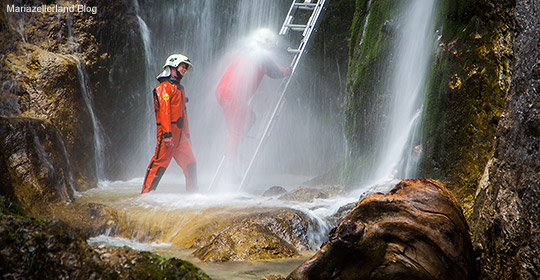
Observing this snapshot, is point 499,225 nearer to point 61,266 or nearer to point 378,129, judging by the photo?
point 61,266

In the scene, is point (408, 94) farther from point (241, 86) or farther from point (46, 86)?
point (46, 86)

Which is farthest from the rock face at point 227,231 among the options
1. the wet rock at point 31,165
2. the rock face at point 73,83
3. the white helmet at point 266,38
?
the white helmet at point 266,38

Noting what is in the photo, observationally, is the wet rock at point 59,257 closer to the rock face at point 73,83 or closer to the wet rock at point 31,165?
the wet rock at point 31,165

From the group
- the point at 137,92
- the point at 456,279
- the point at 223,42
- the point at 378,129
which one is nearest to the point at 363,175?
the point at 378,129

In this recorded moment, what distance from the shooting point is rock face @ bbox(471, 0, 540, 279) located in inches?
83.4

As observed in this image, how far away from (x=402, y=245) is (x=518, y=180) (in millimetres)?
712

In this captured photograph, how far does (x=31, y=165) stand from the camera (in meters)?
5.69

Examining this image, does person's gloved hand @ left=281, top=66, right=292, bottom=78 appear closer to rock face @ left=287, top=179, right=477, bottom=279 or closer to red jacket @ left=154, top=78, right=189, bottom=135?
red jacket @ left=154, top=78, right=189, bottom=135

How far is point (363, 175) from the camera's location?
306 inches

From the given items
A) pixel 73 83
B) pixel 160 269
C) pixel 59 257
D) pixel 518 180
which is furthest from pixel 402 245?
pixel 73 83

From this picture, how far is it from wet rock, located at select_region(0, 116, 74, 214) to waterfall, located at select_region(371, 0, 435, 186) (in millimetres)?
4807

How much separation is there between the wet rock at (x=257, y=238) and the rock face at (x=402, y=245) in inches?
58.0

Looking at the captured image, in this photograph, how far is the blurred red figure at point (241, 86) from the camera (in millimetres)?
9305

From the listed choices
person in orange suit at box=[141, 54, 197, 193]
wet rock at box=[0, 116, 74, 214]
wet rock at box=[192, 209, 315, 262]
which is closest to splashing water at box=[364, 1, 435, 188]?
wet rock at box=[192, 209, 315, 262]
